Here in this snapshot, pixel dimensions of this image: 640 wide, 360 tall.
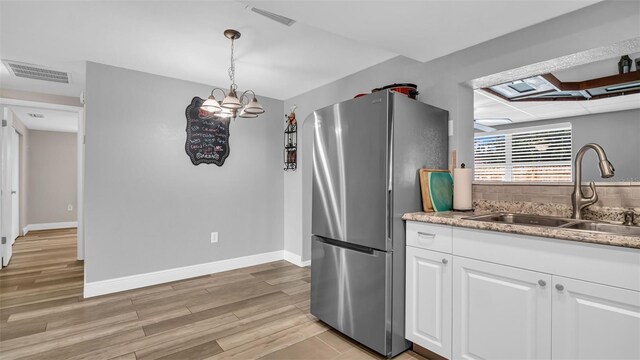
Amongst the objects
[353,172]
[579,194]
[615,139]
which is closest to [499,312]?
[579,194]

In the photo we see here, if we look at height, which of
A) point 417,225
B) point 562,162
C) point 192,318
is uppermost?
point 562,162

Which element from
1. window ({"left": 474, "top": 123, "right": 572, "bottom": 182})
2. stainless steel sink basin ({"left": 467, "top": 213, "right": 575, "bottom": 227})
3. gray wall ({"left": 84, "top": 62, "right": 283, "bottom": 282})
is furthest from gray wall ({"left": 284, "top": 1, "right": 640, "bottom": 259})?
gray wall ({"left": 84, "top": 62, "right": 283, "bottom": 282})

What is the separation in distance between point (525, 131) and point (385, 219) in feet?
7.67

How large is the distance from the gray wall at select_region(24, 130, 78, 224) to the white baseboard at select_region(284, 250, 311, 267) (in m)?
5.79

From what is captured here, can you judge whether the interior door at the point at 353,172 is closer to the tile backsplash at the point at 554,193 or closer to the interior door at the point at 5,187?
the tile backsplash at the point at 554,193

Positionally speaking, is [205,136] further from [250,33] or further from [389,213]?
[389,213]

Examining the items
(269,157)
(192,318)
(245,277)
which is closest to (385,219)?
(192,318)

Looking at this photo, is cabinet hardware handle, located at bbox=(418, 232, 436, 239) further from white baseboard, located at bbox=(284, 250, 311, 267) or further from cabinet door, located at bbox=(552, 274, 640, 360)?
white baseboard, located at bbox=(284, 250, 311, 267)

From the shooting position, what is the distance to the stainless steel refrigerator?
1958mm

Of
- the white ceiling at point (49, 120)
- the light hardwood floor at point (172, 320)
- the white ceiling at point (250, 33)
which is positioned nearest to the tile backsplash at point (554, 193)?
the white ceiling at point (250, 33)

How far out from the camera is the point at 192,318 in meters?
2.55

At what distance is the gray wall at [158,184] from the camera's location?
3.04m

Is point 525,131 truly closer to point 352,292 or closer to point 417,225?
point 417,225

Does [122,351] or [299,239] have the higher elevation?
[299,239]
